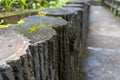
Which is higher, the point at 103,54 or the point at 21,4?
the point at 21,4

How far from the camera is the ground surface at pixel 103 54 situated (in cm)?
362

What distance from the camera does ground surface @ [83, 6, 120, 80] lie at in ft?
11.9

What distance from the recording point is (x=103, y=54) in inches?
179

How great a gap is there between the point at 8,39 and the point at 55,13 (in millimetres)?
1109

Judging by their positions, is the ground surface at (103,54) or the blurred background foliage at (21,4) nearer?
the ground surface at (103,54)

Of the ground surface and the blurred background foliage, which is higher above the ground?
the blurred background foliage

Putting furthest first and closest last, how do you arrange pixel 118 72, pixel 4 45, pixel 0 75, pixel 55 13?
pixel 118 72, pixel 55 13, pixel 4 45, pixel 0 75

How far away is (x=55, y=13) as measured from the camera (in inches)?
93.3

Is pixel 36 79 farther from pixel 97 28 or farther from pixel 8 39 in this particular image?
pixel 97 28

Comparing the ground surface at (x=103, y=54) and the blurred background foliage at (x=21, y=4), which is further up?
the blurred background foliage at (x=21, y=4)

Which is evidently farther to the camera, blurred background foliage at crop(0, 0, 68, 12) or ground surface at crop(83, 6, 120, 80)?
blurred background foliage at crop(0, 0, 68, 12)

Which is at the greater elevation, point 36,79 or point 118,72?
point 36,79

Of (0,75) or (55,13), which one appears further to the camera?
(55,13)

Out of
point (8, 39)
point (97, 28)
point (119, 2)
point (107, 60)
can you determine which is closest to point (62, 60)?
point (8, 39)
